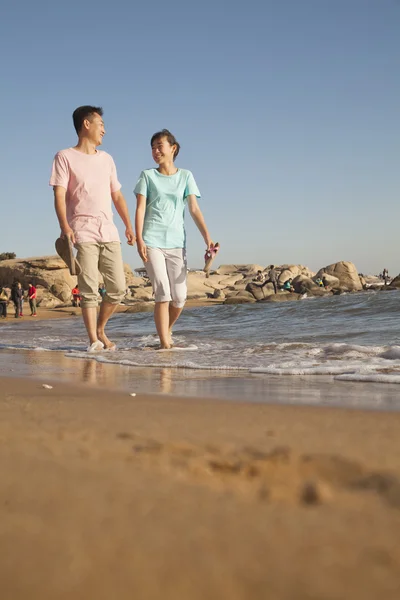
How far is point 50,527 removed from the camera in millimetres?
828

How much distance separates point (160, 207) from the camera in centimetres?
569

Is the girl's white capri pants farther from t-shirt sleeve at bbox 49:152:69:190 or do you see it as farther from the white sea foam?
the white sea foam

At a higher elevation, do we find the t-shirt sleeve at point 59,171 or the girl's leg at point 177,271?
the t-shirt sleeve at point 59,171

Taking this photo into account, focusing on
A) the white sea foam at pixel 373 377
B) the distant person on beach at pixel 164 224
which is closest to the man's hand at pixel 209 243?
the distant person on beach at pixel 164 224

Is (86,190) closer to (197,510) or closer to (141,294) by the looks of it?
(197,510)

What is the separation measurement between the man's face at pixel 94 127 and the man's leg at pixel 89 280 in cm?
97

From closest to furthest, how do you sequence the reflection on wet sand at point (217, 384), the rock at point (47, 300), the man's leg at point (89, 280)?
the reflection on wet sand at point (217, 384)
the man's leg at point (89, 280)
the rock at point (47, 300)

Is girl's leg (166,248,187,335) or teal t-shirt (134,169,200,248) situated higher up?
teal t-shirt (134,169,200,248)

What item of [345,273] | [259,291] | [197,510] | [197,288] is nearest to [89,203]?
[197,510]

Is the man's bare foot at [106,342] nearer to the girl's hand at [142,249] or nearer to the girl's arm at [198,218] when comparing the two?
the girl's hand at [142,249]

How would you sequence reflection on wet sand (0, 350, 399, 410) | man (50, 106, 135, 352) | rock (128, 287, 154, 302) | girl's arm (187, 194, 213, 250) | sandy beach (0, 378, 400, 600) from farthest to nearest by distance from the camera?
rock (128, 287, 154, 302) → girl's arm (187, 194, 213, 250) → man (50, 106, 135, 352) → reflection on wet sand (0, 350, 399, 410) → sandy beach (0, 378, 400, 600)

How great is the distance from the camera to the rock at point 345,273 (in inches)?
1451

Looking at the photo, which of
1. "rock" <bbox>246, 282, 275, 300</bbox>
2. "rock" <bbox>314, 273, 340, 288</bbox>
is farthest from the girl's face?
"rock" <bbox>314, 273, 340, 288</bbox>

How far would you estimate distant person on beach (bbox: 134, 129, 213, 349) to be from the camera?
18.4 ft
